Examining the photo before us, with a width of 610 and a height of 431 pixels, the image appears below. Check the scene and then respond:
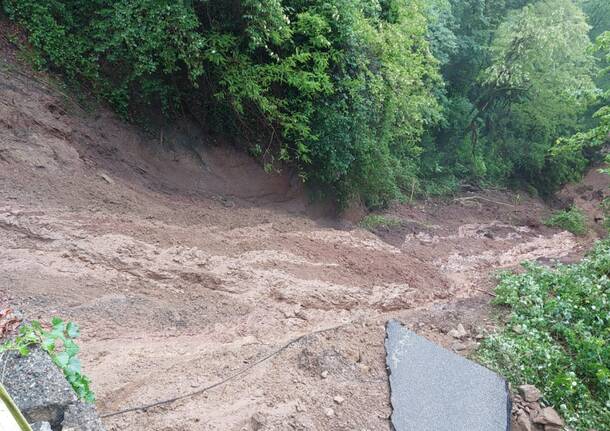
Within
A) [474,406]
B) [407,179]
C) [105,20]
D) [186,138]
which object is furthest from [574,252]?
[105,20]

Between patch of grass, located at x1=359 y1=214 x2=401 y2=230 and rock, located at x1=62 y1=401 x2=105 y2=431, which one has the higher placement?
rock, located at x1=62 y1=401 x2=105 y2=431

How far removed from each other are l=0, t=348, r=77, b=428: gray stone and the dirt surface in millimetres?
1188

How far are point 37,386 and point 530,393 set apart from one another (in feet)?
14.2

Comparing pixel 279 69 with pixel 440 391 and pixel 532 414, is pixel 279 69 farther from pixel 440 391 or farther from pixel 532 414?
pixel 532 414

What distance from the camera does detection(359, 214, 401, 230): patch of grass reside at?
10141mm

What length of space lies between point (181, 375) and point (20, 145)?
13.0 ft

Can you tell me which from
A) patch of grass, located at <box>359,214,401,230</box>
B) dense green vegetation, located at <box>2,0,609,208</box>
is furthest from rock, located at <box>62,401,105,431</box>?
patch of grass, located at <box>359,214,401,230</box>

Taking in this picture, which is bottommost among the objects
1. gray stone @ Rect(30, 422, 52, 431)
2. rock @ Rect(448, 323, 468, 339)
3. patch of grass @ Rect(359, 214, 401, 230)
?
patch of grass @ Rect(359, 214, 401, 230)

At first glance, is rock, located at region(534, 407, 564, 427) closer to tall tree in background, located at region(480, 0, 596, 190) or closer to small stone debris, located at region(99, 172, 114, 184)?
small stone debris, located at region(99, 172, 114, 184)

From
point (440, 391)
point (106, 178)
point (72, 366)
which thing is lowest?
point (440, 391)

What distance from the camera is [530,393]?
181 inches

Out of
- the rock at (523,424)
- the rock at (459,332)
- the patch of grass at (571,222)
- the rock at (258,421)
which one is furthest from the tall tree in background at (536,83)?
the rock at (258,421)

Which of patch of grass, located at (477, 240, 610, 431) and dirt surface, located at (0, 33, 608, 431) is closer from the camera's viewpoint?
dirt surface, located at (0, 33, 608, 431)

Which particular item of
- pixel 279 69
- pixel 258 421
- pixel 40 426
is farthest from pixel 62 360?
pixel 279 69
